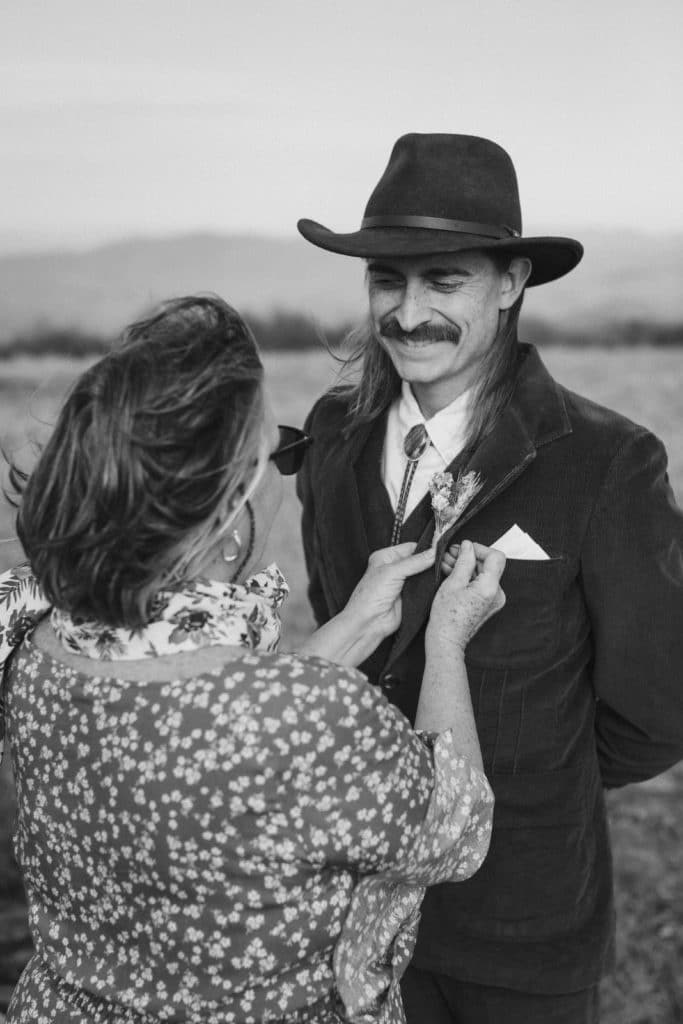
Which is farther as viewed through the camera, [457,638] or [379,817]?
[457,638]

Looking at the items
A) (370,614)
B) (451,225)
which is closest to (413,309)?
(451,225)

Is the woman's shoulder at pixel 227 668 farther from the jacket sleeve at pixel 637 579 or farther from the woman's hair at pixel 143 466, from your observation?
the jacket sleeve at pixel 637 579

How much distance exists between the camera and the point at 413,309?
1.93 meters

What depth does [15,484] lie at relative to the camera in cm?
149

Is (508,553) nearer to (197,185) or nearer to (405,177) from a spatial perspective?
(405,177)

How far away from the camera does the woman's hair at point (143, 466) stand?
46.8 inches

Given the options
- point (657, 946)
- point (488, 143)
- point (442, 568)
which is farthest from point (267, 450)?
point (657, 946)

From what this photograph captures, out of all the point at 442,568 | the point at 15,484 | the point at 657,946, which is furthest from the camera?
the point at 657,946

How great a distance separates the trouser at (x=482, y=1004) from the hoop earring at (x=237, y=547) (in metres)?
1.06

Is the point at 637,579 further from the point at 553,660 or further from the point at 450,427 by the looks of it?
the point at 450,427

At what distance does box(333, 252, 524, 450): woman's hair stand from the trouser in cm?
102

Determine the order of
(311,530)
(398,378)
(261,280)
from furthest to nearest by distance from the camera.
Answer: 1. (261,280)
2. (311,530)
3. (398,378)

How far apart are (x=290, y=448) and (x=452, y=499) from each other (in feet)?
1.77

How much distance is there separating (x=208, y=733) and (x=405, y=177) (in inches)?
46.9
